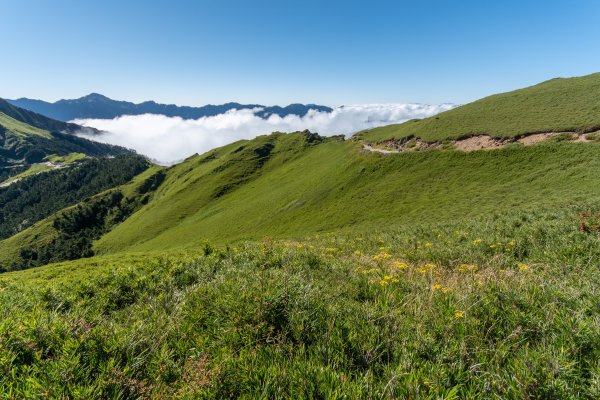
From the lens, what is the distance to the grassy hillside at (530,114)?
55688 mm

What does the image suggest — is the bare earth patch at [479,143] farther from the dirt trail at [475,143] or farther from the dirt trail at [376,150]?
the dirt trail at [376,150]

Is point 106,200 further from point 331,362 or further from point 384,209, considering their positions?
point 331,362

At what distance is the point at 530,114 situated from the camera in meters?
64.9

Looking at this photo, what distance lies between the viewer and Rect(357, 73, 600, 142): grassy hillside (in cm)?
5569

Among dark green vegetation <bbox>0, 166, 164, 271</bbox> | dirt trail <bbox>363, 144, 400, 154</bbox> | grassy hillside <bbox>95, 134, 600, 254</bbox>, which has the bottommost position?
dark green vegetation <bbox>0, 166, 164, 271</bbox>

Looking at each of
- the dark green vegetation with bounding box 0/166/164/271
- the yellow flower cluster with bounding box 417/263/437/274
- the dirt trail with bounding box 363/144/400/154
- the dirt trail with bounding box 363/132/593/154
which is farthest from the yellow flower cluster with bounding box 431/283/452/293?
the dark green vegetation with bounding box 0/166/164/271

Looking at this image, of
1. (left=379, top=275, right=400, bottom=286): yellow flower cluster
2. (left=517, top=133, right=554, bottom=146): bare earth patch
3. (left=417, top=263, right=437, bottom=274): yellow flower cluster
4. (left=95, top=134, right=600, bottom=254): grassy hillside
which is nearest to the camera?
(left=379, top=275, right=400, bottom=286): yellow flower cluster

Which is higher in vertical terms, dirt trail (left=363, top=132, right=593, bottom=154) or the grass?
dirt trail (left=363, top=132, right=593, bottom=154)

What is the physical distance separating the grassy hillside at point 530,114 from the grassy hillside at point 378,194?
8929mm

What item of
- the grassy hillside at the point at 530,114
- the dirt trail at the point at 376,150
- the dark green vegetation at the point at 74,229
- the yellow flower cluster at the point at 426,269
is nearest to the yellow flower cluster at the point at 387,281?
the yellow flower cluster at the point at 426,269

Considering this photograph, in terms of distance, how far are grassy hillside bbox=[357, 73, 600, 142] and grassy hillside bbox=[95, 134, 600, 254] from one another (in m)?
8.93

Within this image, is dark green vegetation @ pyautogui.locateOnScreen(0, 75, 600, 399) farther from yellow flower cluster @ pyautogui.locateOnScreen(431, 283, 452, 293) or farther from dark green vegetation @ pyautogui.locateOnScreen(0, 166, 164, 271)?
dark green vegetation @ pyautogui.locateOnScreen(0, 166, 164, 271)

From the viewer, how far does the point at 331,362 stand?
4.01 metres

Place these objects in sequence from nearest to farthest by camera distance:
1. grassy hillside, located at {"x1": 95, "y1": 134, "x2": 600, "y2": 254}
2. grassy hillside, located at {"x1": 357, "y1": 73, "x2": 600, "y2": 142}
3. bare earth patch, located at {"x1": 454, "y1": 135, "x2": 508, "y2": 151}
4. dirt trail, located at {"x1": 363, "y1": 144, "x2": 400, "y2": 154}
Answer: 1. grassy hillside, located at {"x1": 95, "y1": 134, "x2": 600, "y2": 254}
2. grassy hillside, located at {"x1": 357, "y1": 73, "x2": 600, "y2": 142}
3. bare earth patch, located at {"x1": 454, "y1": 135, "x2": 508, "y2": 151}
4. dirt trail, located at {"x1": 363, "y1": 144, "x2": 400, "y2": 154}
